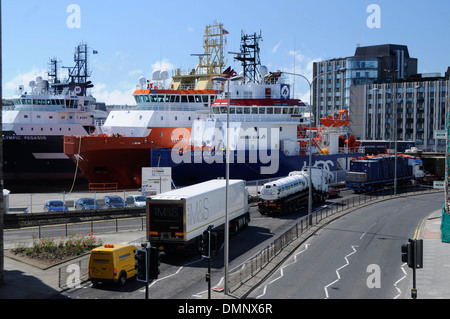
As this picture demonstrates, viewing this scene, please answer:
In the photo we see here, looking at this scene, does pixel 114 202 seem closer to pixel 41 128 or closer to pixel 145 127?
pixel 145 127

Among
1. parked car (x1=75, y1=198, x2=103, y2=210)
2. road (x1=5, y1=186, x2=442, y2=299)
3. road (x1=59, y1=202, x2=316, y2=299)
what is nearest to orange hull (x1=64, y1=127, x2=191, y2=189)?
parked car (x1=75, y1=198, x2=103, y2=210)

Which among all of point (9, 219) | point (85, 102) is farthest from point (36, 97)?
point (9, 219)

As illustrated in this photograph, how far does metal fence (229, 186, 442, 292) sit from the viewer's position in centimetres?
2027

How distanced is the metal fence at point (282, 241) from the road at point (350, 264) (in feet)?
2.67

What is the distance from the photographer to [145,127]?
5197 cm

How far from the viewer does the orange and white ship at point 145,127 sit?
155 ft

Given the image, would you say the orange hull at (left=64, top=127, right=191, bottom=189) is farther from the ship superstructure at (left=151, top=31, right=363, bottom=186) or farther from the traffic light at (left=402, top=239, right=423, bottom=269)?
the traffic light at (left=402, top=239, right=423, bottom=269)

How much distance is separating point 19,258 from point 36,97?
44.8 m

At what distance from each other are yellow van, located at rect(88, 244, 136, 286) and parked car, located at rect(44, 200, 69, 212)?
53.8 ft

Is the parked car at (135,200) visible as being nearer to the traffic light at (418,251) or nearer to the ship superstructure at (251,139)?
the ship superstructure at (251,139)

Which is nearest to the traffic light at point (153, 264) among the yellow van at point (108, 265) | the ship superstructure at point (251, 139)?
the yellow van at point (108, 265)

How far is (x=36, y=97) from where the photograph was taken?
63.6 metres
